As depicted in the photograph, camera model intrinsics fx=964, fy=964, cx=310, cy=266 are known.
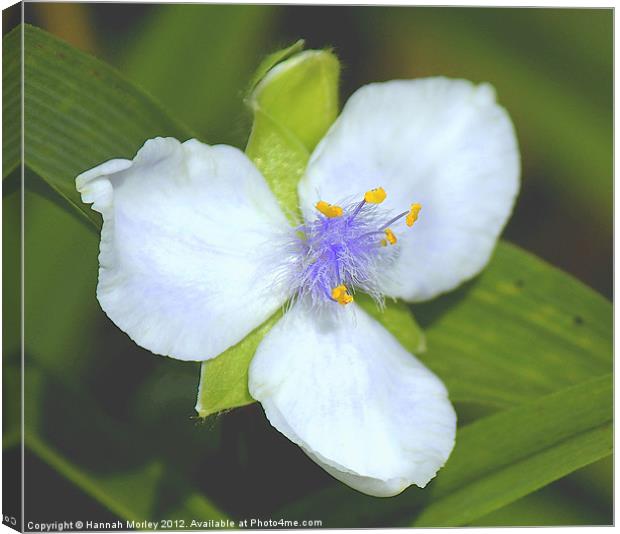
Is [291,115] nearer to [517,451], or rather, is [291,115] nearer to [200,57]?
[200,57]

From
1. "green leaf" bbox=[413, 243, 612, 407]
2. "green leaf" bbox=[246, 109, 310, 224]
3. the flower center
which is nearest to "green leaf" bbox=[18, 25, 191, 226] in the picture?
"green leaf" bbox=[246, 109, 310, 224]

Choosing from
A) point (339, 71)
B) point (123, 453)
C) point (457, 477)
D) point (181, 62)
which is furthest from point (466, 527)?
point (181, 62)

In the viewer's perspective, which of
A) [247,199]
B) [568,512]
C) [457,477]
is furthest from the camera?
[568,512]

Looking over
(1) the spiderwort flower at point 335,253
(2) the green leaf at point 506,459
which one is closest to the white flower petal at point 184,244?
(1) the spiderwort flower at point 335,253

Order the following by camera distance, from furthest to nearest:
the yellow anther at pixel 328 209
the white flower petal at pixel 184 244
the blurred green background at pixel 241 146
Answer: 1. the blurred green background at pixel 241 146
2. the yellow anther at pixel 328 209
3. the white flower petal at pixel 184 244

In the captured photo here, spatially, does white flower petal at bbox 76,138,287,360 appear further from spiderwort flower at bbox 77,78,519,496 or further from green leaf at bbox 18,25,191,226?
green leaf at bbox 18,25,191,226

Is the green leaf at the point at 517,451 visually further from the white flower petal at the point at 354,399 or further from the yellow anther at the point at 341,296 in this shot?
the yellow anther at the point at 341,296

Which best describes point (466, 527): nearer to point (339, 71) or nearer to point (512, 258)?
point (512, 258)
